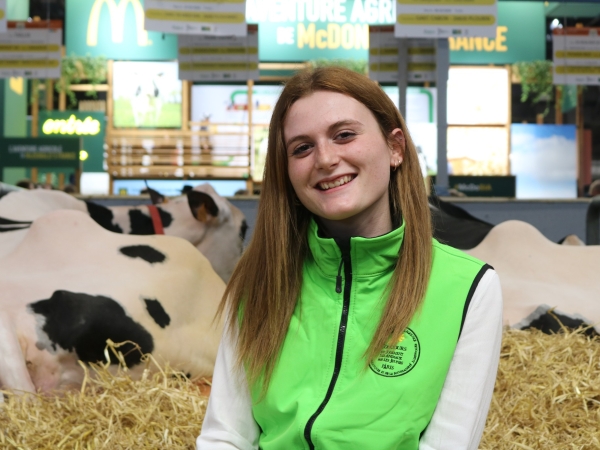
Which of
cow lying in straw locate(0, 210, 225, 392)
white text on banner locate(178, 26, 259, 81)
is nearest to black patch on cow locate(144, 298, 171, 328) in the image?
cow lying in straw locate(0, 210, 225, 392)

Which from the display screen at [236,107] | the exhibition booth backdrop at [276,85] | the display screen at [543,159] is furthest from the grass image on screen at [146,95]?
the display screen at [543,159]

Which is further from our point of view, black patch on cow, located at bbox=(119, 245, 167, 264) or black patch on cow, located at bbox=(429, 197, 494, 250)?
black patch on cow, located at bbox=(429, 197, 494, 250)

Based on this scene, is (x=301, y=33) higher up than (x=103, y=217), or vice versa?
(x=301, y=33)

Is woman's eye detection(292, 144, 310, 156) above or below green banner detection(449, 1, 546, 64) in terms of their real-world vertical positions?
below

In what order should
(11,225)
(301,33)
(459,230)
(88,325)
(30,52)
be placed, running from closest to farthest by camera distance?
(88,325) < (11,225) < (459,230) < (30,52) < (301,33)

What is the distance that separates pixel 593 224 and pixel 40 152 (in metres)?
4.39

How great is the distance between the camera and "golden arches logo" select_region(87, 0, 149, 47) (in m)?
9.55

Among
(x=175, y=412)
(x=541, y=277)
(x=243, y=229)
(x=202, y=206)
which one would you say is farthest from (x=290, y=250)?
(x=243, y=229)

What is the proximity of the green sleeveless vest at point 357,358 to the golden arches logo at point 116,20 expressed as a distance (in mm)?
8541

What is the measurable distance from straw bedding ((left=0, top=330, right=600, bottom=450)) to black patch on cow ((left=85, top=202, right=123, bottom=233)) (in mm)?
1483

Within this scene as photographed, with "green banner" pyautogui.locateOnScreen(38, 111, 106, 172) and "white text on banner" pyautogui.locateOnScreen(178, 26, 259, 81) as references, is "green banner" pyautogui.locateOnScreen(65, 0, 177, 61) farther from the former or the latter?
"white text on banner" pyautogui.locateOnScreen(178, 26, 259, 81)

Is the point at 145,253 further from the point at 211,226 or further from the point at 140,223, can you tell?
the point at 211,226

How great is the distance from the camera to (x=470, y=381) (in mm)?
1468

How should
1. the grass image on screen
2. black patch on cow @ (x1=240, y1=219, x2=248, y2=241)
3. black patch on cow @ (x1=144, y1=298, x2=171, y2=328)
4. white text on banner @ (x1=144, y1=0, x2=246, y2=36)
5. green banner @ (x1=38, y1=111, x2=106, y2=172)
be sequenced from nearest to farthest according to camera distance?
1. black patch on cow @ (x1=144, y1=298, x2=171, y2=328)
2. black patch on cow @ (x1=240, y1=219, x2=248, y2=241)
3. white text on banner @ (x1=144, y1=0, x2=246, y2=36)
4. green banner @ (x1=38, y1=111, x2=106, y2=172)
5. the grass image on screen
